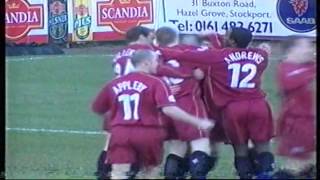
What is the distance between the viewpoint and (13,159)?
A: 7484 mm

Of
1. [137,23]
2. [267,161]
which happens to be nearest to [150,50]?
[137,23]

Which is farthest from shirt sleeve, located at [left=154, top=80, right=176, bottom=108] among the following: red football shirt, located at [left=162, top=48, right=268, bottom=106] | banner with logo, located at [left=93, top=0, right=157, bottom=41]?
banner with logo, located at [left=93, top=0, right=157, bottom=41]

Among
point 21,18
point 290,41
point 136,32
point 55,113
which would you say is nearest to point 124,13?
point 136,32

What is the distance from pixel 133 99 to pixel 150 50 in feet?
0.99

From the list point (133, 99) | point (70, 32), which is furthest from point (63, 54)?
point (133, 99)

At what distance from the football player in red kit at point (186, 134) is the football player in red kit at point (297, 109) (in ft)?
1.40

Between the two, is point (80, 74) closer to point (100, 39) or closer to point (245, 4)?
point (100, 39)

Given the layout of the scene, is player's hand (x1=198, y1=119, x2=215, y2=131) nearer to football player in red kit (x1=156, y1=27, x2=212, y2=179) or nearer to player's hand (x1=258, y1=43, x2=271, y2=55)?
football player in red kit (x1=156, y1=27, x2=212, y2=179)

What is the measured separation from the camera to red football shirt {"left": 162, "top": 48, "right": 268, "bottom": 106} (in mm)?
7355

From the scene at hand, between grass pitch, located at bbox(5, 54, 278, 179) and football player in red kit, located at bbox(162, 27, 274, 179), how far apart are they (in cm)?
7

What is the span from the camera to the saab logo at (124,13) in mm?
7465

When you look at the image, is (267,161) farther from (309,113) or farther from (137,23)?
(137,23)

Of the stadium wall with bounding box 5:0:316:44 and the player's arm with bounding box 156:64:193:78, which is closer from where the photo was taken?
the player's arm with bounding box 156:64:193:78

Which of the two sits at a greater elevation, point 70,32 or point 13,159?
point 70,32
